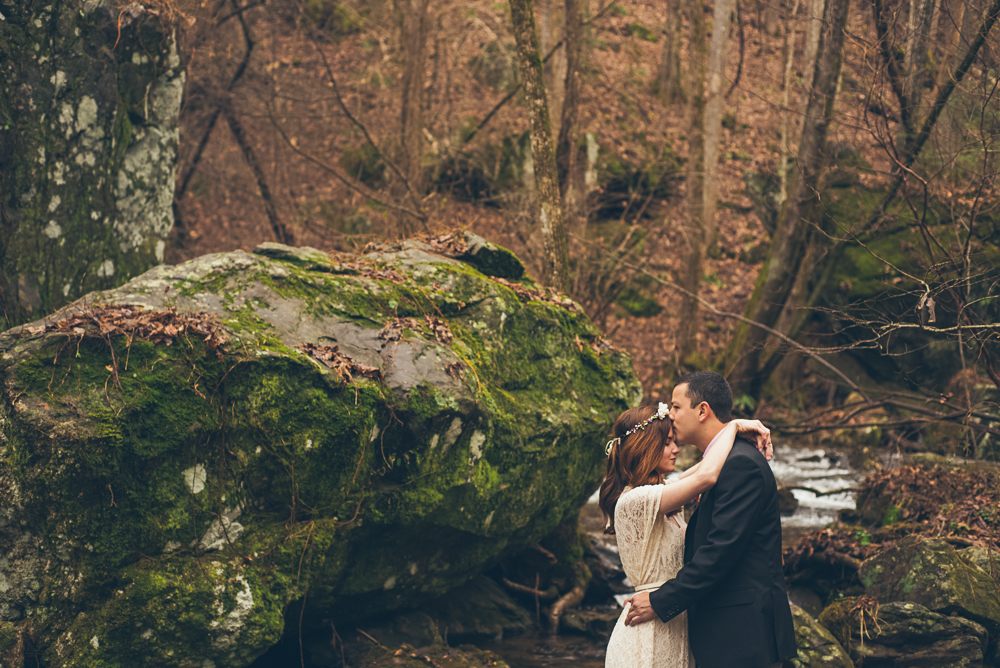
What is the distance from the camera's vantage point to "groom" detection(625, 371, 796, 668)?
3115mm

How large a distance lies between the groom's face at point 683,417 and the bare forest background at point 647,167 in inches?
185

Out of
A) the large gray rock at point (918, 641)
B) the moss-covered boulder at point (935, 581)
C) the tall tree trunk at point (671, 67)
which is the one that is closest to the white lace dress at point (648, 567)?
the large gray rock at point (918, 641)

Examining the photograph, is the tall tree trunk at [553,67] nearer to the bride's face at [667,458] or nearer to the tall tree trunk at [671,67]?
the tall tree trunk at [671,67]

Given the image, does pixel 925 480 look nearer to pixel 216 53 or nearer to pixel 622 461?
pixel 622 461

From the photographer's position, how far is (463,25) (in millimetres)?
19609

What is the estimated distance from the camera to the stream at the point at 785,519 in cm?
654

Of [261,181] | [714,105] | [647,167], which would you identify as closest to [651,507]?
[261,181]

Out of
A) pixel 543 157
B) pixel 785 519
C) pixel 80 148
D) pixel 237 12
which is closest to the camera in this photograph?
pixel 80 148

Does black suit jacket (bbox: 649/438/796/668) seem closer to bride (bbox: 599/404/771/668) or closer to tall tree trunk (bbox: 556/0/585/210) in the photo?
bride (bbox: 599/404/771/668)

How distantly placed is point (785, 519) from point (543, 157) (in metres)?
5.80

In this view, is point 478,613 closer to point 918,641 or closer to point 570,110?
point 918,641

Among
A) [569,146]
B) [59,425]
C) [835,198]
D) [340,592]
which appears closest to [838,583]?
[340,592]

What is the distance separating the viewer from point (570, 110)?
48.0 ft

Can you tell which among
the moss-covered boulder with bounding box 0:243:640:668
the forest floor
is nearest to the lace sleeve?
the moss-covered boulder with bounding box 0:243:640:668
